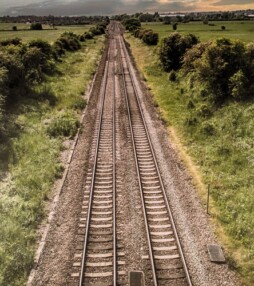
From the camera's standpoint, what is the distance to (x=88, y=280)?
1201cm

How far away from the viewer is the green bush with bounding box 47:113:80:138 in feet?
81.6

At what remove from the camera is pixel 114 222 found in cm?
1473

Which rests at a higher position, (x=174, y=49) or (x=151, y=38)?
(x=151, y=38)

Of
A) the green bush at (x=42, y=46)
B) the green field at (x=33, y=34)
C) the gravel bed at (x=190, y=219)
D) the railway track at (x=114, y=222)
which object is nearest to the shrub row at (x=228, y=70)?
the gravel bed at (x=190, y=219)

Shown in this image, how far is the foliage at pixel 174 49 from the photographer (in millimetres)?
42328

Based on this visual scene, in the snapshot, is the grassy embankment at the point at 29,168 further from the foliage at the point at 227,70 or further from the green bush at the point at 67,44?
the green bush at the point at 67,44

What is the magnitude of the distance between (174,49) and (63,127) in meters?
23.5

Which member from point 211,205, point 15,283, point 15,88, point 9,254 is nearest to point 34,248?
point 9,254

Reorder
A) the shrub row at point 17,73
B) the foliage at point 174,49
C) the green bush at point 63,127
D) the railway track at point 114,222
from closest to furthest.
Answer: the railway track at point 114,222 < the green bush at point 63,127 < the shrub row at point 17,73 < the foliage at point 174,49

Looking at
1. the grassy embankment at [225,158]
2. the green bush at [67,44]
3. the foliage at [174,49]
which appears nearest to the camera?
the grassy embankment at [225,158]

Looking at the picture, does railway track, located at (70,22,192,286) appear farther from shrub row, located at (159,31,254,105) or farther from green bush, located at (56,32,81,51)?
green bush, located at (56,32,81,51)

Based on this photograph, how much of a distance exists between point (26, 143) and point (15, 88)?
1196cm

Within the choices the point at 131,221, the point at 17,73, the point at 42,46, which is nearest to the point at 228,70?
the point at 131,221

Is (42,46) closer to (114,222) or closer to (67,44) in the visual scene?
(67,44)
